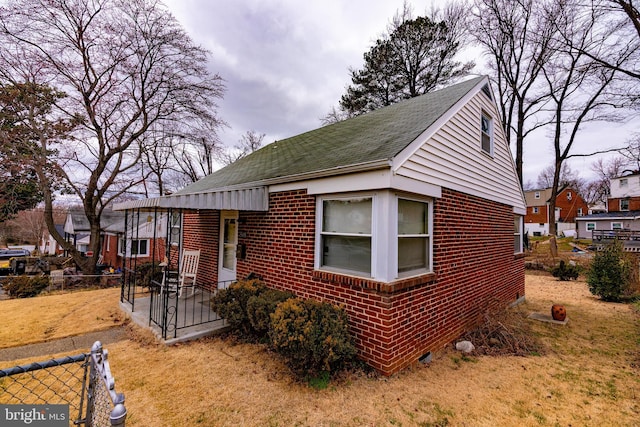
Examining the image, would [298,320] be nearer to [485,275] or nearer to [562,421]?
[562,421]

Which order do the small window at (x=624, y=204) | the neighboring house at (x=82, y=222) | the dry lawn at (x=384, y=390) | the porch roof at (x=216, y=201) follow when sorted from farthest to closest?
the small window at (x=624, y=204) < the neighboring house at (x=82, y=222) < the porch roof at (x=216, y=201) < the dry lawn at (x=384, y=390)

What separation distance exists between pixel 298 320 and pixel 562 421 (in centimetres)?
336

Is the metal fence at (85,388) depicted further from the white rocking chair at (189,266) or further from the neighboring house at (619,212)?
the neighboring house at (619,212)

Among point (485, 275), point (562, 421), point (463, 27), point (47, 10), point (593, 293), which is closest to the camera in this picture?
point (562, 421)

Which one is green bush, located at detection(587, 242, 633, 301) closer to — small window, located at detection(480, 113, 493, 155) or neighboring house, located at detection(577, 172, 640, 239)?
small window, located at detection(480, 113, 493, 155)

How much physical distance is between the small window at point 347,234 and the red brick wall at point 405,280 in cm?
24

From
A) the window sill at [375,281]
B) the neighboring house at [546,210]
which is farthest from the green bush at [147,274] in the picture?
the neighboring house at [546,210]

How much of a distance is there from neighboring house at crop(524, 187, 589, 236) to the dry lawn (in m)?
44.2

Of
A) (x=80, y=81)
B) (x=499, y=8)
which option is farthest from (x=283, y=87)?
(x=499, y=8)

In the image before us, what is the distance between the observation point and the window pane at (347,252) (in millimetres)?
4527

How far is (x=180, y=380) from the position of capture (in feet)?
13.3

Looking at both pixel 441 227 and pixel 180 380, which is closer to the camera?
pixel 180 380

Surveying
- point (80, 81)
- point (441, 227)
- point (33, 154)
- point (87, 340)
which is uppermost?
point (80, 81)

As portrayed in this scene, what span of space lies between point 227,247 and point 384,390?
5.53 m
